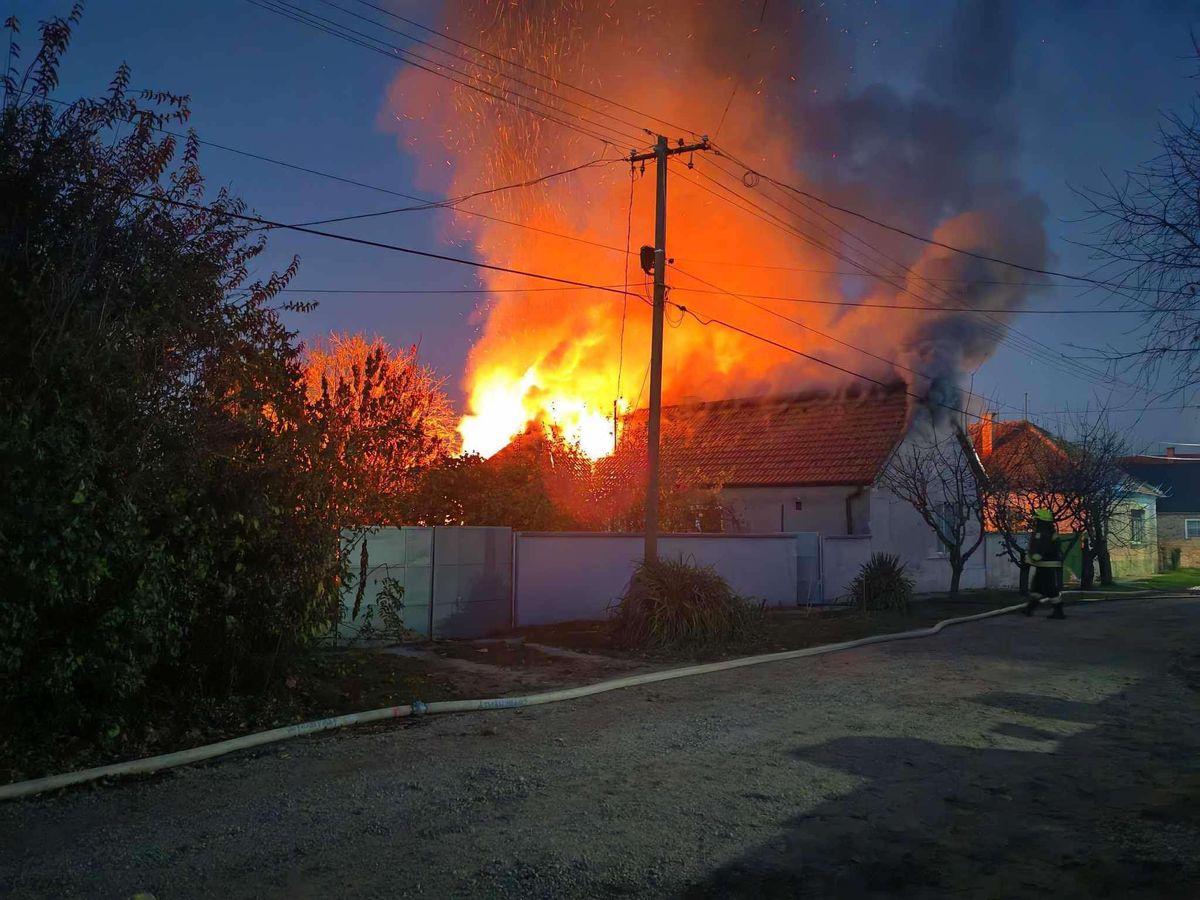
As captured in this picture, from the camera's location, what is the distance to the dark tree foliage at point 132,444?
21.9 feet

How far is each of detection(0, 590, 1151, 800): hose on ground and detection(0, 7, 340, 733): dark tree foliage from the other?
673mm

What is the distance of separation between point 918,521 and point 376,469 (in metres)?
19.0

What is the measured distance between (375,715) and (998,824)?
5208mm

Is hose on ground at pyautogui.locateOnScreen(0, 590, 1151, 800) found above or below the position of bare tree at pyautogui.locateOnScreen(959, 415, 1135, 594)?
below

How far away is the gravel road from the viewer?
15.0 feet

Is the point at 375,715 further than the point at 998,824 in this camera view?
Yes

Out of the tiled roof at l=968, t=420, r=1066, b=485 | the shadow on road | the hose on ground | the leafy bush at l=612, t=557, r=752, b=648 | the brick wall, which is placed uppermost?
the tiled roof at l=968, t=420, r=1066, b=485

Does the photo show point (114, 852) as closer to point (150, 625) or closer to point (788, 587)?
point (150, 625)

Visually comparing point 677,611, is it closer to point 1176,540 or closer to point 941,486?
point 941,486

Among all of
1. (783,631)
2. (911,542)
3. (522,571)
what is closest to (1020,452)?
(911,542)

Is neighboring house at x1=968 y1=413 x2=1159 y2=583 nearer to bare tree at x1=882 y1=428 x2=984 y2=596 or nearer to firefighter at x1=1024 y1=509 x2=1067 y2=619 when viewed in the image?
bare tree at x1=882 y1=428 x2=984 y2=596

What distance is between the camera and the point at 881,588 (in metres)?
18.7

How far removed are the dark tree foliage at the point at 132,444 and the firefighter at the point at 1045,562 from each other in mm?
13069

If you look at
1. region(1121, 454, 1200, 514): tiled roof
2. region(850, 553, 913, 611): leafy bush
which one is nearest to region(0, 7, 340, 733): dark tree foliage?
region(850, 553, 913, 611): leafy bush
